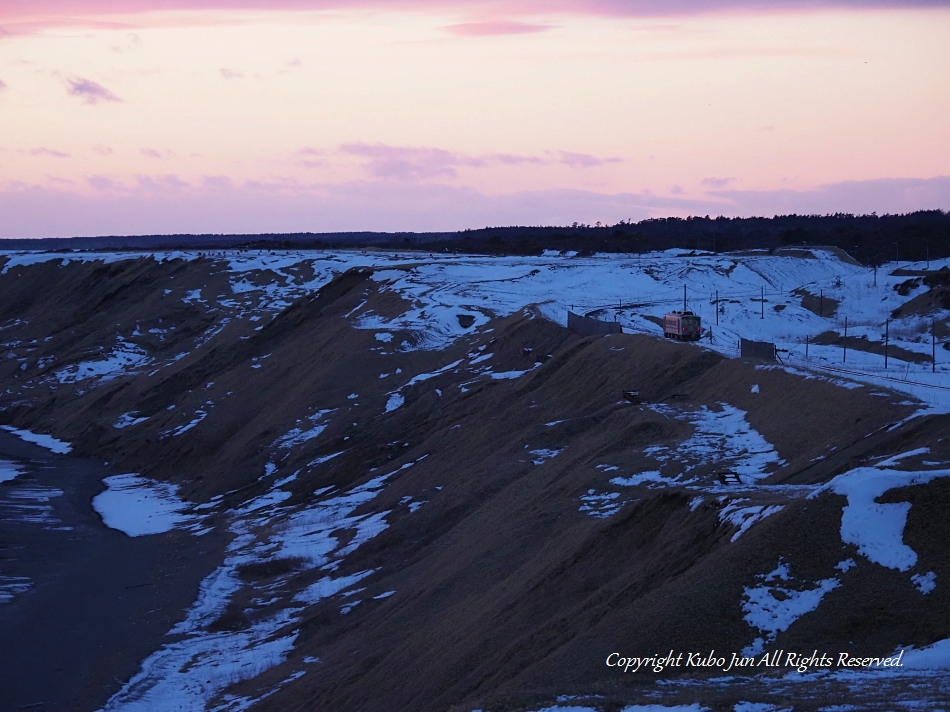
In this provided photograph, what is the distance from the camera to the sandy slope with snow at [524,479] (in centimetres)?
1917

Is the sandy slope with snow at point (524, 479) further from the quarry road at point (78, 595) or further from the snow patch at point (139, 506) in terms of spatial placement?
the quarry road at point (78, 595)

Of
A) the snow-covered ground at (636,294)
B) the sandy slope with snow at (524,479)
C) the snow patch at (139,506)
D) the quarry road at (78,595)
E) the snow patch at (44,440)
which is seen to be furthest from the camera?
the snow patch at (44,440)

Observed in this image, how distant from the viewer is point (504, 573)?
29.4m

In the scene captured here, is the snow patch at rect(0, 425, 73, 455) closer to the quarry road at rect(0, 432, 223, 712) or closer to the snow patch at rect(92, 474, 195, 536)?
the snow patch at rect(92, 474, 195, 536)

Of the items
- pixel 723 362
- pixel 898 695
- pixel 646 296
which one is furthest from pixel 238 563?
pixel 646 296

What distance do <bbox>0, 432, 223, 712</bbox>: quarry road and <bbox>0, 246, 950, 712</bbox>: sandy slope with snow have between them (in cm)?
93

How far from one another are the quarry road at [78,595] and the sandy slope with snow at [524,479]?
932 millimetres

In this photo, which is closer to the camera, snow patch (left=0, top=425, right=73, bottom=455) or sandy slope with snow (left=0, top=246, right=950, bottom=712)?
sandy slope with snow (left=0, top=246, right=950, bottom=712)

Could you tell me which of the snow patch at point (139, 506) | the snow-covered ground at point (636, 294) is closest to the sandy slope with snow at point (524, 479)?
the snow patch at point (139, 506)

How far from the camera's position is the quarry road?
101ft

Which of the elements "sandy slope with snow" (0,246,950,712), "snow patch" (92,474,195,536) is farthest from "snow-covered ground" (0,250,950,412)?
"snow patch" (92,474,195,536)

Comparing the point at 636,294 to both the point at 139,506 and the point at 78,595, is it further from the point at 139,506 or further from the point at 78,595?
the point at 78,595

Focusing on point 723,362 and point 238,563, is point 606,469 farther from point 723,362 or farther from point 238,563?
point 238,563

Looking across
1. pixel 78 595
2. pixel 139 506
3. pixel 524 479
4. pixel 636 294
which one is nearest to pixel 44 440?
pixel 139 506
